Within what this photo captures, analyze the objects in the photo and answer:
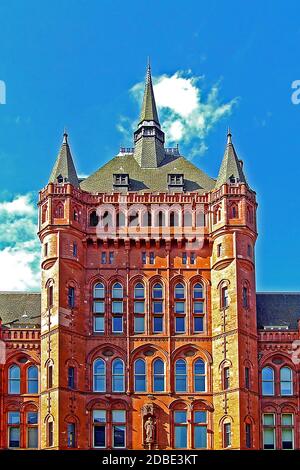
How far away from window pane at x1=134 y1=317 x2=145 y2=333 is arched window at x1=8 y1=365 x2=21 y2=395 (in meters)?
10.2

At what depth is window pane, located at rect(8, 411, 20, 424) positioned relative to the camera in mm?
98750

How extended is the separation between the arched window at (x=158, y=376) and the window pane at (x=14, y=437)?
11.6m

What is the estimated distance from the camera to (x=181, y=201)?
339 feet

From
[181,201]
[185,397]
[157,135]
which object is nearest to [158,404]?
[185,397]

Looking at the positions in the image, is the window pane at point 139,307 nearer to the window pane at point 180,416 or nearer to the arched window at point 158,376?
the arched window at point 158,376

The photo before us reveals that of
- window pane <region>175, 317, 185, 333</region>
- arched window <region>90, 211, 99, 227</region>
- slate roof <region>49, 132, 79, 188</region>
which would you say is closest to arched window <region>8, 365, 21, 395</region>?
window pane <region>175, 317, 185, 333</region>

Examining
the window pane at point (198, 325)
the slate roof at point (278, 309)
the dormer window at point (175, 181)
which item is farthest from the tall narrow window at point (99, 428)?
the dormer window at point (175, 181)

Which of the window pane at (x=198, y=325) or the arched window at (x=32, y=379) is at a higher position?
A: the window pane at (x=198, y=325)

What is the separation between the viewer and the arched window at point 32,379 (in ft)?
327

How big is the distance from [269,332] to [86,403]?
16.1 meters

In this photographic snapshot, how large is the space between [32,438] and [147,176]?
25066mm

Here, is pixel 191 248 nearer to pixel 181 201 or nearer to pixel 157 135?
pixel 181 201

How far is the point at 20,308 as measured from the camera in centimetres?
10456
